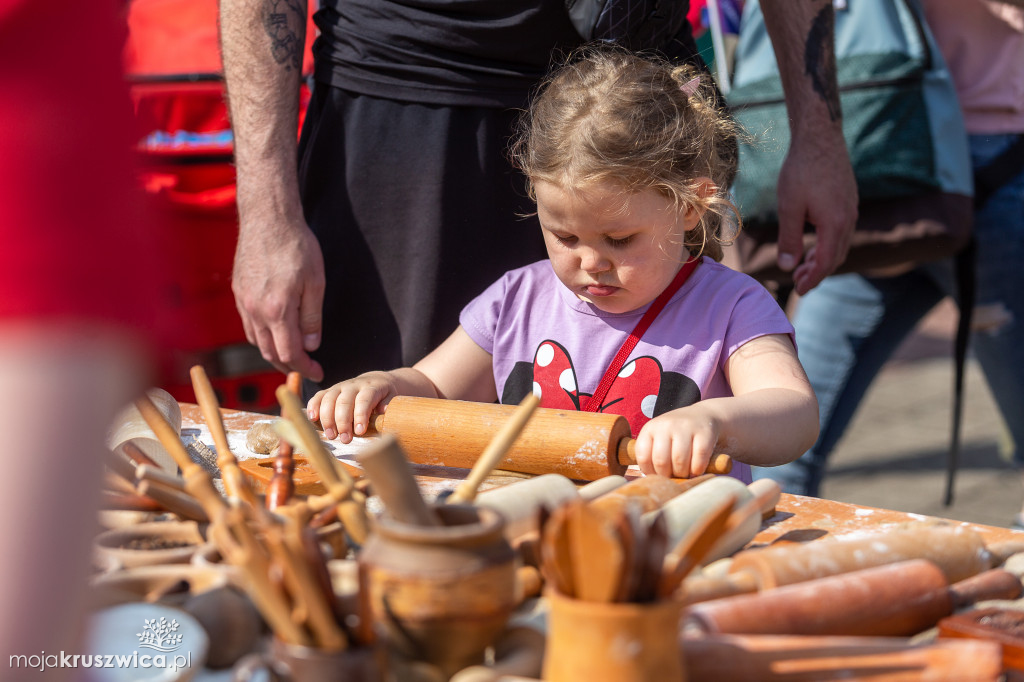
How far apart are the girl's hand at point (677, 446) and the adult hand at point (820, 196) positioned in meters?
0.94

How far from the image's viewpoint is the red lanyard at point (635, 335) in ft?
6.41

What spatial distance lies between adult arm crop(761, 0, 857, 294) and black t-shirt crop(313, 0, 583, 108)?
58 cm

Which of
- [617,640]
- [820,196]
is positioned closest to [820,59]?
[820,196]

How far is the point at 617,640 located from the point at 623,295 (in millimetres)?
1282

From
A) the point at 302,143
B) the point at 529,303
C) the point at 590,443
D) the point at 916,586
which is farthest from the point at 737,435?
the point at 302,143

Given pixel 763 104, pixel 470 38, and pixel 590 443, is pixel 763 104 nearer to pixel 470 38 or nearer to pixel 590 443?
pixel 470 38

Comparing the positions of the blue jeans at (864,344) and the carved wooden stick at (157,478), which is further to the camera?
the blue jeans at (864,344)

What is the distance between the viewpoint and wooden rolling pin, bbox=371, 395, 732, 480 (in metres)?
1.45

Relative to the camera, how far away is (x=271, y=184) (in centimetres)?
205

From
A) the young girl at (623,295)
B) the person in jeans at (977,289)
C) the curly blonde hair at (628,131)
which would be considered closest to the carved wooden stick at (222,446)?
the young girl at (623,295)

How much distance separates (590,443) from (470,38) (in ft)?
3.27

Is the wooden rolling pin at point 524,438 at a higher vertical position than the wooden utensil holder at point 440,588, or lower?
lower

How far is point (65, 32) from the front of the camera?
0.54 m

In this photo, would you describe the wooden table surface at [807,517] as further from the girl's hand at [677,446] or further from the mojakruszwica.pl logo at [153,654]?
the mojakruszwica.pl logo at [153,654]
